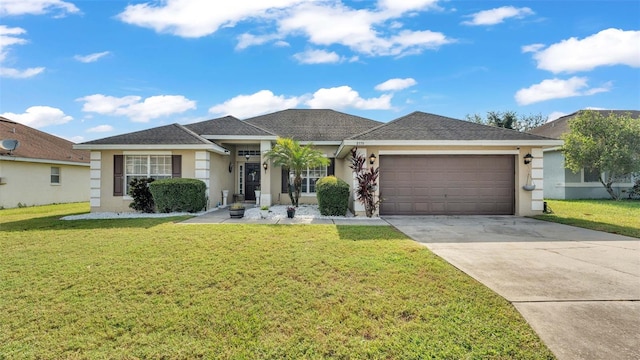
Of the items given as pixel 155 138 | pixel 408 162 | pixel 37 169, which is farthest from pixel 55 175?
pixel 408 162

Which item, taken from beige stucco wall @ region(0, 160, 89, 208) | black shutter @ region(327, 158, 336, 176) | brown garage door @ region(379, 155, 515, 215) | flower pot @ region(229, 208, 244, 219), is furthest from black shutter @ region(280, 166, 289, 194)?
beige stucco wall @ region(0, 160, 89, 208)

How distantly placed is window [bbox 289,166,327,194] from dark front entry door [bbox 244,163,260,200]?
2.81 metres

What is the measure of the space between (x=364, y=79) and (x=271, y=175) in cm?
819

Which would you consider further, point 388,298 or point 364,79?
point 364,79

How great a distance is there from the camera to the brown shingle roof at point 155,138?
11.9 m

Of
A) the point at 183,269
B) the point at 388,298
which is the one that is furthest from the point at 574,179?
the point at 183,269

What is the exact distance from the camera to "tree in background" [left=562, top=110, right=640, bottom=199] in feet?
50.2

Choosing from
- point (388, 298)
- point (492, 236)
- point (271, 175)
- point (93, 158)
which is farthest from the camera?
point (271, 175)

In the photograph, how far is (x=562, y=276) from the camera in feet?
14.5

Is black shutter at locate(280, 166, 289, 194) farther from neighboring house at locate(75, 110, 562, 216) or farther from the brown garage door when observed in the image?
the brown garage door

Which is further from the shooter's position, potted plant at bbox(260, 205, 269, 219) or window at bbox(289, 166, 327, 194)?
window at bbox(289, 166, 327, 194)

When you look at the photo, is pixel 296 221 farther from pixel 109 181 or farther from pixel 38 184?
pixel 38 184

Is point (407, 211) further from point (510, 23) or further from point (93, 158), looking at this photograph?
point (93, 158)

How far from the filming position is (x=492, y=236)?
24.2 ft
